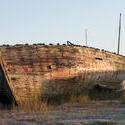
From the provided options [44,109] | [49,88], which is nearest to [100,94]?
[49,88]

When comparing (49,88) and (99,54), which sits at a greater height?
(99,54)

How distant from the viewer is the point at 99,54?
42.0 feet

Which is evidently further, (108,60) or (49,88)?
(108,60)

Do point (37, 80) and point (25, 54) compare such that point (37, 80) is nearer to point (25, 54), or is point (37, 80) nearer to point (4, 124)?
point (25, 54)

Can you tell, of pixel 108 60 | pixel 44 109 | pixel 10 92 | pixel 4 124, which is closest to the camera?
pixel 4 124

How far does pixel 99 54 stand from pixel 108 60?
108cm

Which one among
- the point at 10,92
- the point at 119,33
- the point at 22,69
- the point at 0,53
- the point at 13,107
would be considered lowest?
the point at 13,107

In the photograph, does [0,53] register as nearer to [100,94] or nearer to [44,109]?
[44,109]

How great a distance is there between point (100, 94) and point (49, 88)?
3340 mm

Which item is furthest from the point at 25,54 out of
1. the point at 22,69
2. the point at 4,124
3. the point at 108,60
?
the point at 108,60

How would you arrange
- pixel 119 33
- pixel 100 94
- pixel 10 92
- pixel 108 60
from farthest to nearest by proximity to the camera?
pixel 119 33 < pixel 108 60 < pixel 100 94 < pixel 10 92

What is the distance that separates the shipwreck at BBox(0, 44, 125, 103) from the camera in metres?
9.52

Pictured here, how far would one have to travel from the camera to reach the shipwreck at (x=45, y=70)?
9.52m

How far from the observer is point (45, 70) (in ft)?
33.0
